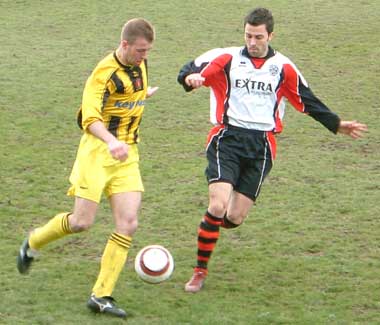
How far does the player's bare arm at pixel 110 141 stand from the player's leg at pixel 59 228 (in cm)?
60

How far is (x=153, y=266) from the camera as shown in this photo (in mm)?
7422

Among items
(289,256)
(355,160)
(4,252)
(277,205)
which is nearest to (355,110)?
(355,160)

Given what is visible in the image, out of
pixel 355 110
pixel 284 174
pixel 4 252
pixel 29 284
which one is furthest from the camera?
pixel 355 110

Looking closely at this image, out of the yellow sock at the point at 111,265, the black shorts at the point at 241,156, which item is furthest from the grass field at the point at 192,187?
the black shorts at the point at 241,156

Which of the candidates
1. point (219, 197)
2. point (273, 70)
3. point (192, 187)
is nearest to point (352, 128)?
point (273, 70)

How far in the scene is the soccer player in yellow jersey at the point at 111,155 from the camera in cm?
739

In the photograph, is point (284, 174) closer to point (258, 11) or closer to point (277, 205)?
point (277, 205)

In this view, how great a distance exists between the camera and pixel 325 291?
803 centimetres

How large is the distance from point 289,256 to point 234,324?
1.75m

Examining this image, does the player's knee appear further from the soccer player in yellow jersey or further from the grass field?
the grass field

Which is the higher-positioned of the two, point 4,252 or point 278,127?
point 278,127

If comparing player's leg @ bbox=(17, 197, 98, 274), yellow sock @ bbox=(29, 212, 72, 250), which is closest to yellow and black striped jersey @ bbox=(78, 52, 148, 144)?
player's leg @ bbox=(17, 197, 98, 274)

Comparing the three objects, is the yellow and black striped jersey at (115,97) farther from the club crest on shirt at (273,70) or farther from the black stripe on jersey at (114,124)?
the club crest on shirt at (273,70)

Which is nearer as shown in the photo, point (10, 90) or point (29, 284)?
point (29, 284)
